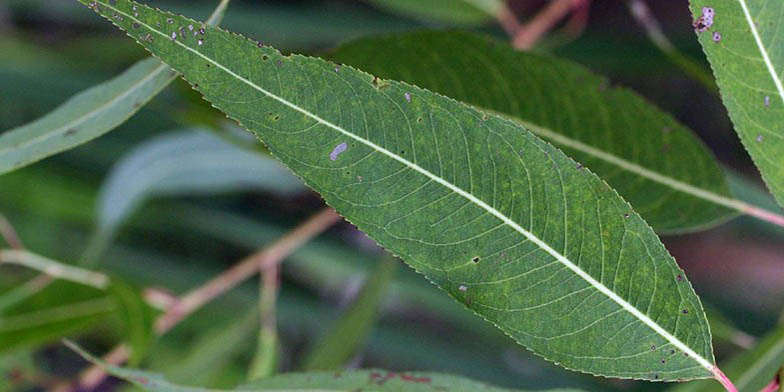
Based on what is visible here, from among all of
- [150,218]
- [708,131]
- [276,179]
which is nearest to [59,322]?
[276,179]

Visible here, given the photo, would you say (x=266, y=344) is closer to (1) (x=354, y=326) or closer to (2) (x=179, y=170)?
(1) (x=354, y=326)

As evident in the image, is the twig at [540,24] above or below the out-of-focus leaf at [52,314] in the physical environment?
above

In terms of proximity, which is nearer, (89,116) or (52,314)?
(89,116)

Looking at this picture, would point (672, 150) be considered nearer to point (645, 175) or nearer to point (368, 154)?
point (645, 175)

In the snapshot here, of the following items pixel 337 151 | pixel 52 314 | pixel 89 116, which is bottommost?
pixel 337 151

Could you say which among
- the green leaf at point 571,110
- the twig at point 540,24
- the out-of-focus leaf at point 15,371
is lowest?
the green leaf at point 571,110

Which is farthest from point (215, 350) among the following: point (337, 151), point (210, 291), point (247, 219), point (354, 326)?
point (337, 151)

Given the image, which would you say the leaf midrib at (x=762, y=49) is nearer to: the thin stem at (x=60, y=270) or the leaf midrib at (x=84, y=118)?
the leaf midrib at (x=84, y=118)

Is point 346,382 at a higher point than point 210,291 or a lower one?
lower

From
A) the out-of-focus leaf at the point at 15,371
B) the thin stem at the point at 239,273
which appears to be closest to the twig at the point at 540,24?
the thin stem at the point at 239,273
